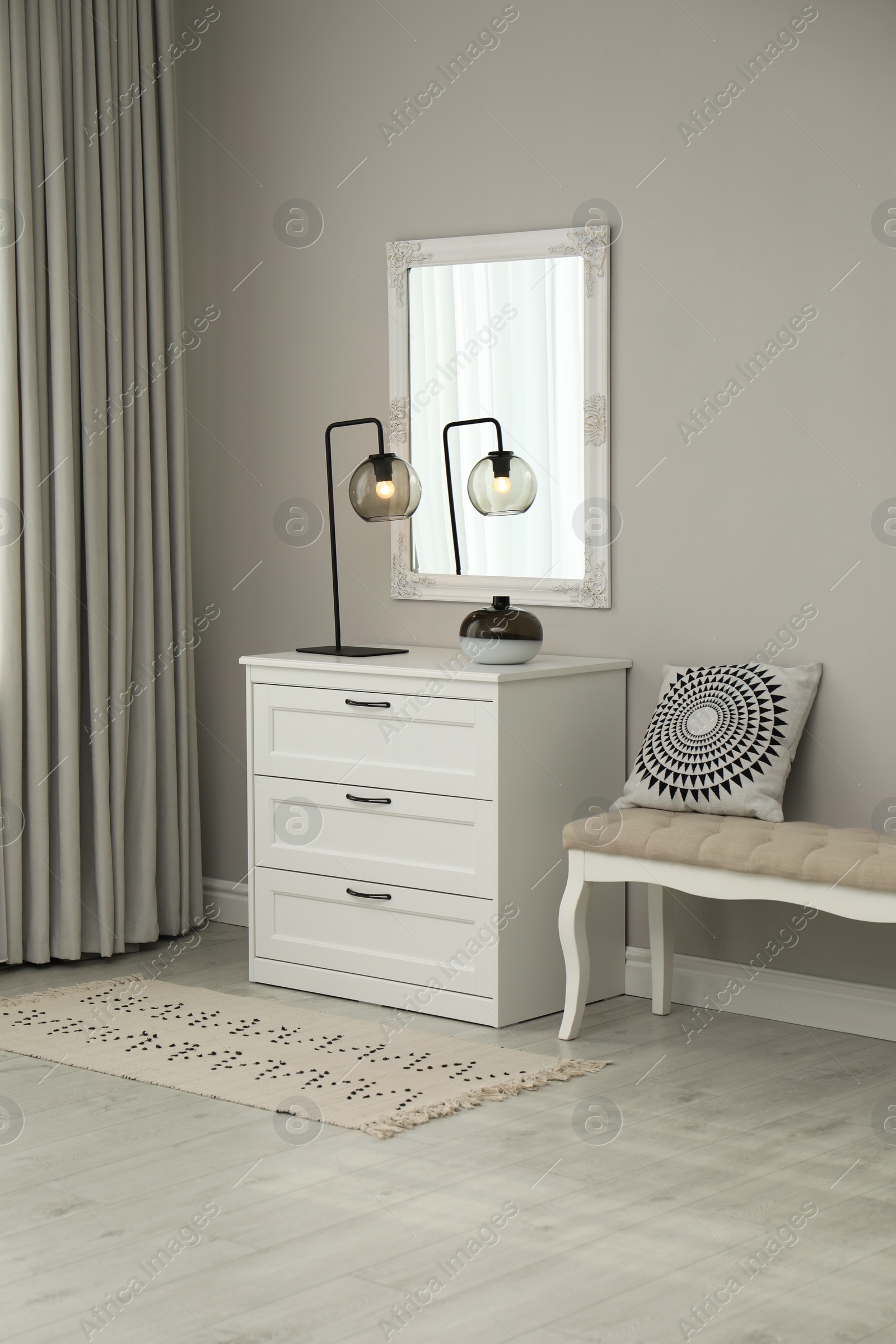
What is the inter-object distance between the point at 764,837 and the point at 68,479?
2100mm

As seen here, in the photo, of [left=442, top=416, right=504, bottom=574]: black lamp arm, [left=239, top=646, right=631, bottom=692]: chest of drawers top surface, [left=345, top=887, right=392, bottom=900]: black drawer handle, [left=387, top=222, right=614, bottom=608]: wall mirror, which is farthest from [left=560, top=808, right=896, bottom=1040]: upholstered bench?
[left=442, top=416, right=504, bottom=574]: black lamp arm

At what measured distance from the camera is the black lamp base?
389 centimetres

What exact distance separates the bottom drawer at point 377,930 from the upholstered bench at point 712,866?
22 centimetres

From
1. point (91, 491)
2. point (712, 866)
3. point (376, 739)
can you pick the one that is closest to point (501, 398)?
point (376, 739)

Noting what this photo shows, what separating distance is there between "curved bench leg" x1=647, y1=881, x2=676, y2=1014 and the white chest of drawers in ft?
0.56

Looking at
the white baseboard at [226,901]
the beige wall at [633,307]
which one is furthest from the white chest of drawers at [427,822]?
the white baseboard at [226,901]

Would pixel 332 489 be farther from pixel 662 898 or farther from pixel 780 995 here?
pixel 780 995

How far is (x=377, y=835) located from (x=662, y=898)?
2.34ft

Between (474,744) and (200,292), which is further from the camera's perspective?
(200,292)

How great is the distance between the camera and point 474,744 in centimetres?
347

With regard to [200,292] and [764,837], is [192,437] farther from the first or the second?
[764,837]

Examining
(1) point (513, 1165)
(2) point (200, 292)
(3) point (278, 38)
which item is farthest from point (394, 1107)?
(3) point (278, 38)

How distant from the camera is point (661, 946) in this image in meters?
3.58

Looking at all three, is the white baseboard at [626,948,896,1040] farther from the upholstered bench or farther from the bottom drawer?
the bottom drawer
